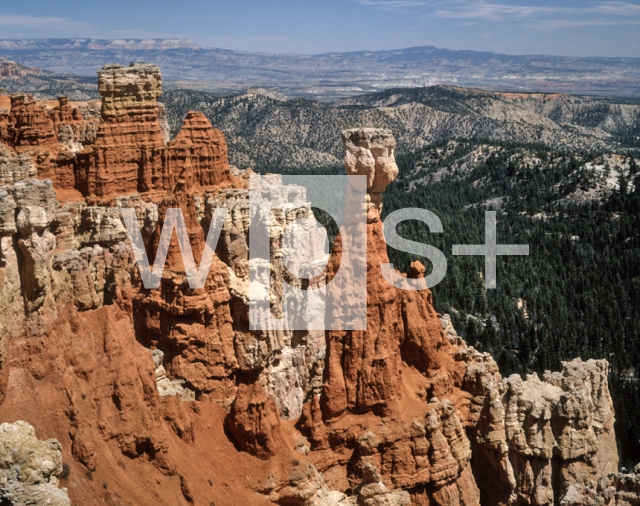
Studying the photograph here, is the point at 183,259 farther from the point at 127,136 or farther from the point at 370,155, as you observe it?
the point at 127,136

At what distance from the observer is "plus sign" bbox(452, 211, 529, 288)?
7628 centimetres

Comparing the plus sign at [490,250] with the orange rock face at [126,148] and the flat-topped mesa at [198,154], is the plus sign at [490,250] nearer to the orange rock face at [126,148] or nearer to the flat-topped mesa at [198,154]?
the flat-topped mesa at [198,154]

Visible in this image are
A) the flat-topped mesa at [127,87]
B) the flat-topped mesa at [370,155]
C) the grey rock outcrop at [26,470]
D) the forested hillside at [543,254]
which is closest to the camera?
the grey rock outcrop at [26,470]

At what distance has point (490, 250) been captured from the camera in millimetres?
89062

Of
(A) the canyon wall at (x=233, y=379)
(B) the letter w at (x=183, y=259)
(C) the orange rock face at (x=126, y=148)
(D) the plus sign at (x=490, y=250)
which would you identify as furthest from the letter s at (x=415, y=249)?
(C) the orange rock face at (x=126, y=148)

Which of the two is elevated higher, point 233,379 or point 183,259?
point 183,259

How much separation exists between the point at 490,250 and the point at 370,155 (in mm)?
70936

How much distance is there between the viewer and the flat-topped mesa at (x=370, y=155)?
68.5 ft

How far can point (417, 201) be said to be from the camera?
4636 inches

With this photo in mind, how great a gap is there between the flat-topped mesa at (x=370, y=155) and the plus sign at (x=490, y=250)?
2103 inches

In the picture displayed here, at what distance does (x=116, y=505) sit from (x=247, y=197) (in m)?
16.2

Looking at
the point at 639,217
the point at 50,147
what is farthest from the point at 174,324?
the point at 639,217

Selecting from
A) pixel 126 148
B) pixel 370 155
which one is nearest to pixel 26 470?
pixel 370 155

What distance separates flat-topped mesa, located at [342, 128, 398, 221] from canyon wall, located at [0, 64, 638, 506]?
58 mm
